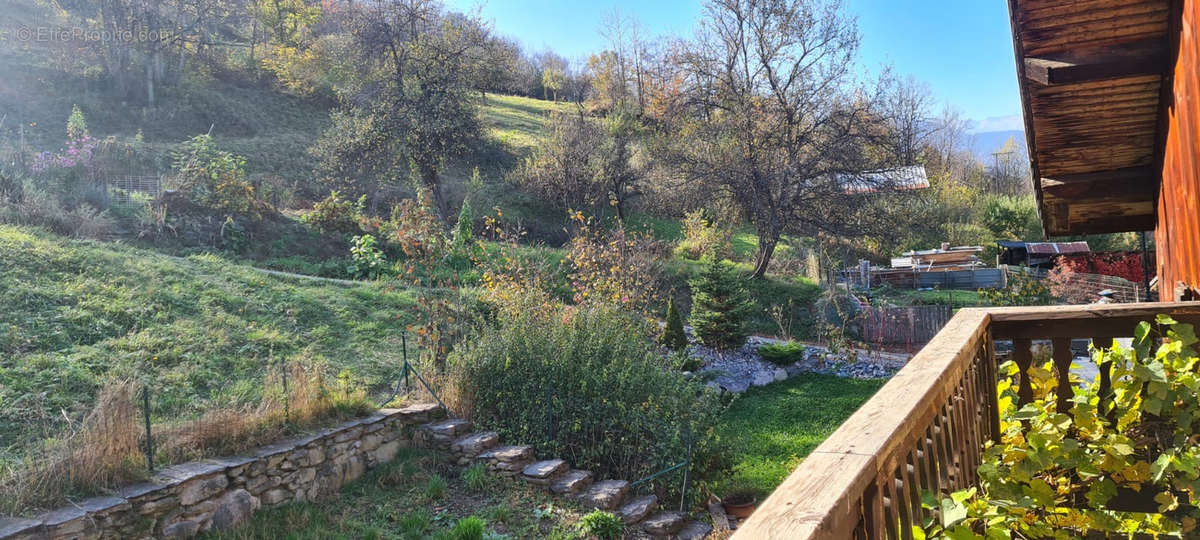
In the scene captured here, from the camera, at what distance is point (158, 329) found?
7.22 metres

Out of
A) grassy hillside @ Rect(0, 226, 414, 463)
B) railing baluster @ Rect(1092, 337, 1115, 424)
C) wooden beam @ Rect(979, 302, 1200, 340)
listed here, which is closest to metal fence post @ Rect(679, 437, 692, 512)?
grassy hillside @ Rect(0, 226, 414, 463)

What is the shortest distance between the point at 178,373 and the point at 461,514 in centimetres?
300

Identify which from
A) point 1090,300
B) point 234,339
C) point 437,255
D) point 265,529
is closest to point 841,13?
point 1090,300

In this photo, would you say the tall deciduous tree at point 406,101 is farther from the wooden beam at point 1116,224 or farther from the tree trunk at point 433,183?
the wooden beam at point 1116,224

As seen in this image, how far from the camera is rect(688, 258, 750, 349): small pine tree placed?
11945 mm

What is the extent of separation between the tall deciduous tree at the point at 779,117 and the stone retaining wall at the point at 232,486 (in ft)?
35.4

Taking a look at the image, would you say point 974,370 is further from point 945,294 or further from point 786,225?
point 945,294

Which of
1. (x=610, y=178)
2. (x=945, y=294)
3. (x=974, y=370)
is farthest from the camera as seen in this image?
(x=610, y=178)

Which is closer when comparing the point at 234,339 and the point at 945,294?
the point at 234,339

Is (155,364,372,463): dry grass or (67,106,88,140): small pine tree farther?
(67,106,88,140): small pine tree

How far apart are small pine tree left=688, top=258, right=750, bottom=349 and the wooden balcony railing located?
356 inches

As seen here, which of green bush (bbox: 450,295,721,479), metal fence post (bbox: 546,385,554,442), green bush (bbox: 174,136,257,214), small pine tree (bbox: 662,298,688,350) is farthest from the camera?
green bush (bbox: 174,136,257,214)

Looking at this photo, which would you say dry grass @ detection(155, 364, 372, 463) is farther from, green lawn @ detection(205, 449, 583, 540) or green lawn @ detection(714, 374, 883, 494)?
green lawn @ detection(714, 374, 883, 494)

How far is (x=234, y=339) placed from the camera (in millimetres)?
7457
